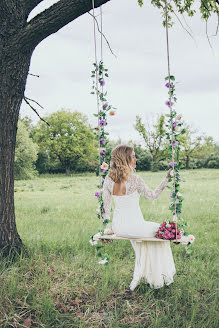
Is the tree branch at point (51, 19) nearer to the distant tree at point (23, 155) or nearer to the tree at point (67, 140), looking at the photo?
the distant tree at point (23, 155)

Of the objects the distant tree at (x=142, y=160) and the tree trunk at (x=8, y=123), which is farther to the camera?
the distant tree at (x=142, y=160)

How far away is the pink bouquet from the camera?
3.67 metres

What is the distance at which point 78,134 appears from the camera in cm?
3969

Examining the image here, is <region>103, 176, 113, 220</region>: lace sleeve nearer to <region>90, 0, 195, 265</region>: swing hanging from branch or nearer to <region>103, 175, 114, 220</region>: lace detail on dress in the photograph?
<region>103, 175, 114, 220</region>: lace detail on dress

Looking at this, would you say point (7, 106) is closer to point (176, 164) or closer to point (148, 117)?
point (176, 164)

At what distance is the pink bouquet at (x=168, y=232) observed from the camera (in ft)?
12.0

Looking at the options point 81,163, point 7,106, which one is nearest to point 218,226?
point 7,106

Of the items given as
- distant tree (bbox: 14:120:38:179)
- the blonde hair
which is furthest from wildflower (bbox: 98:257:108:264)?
distant tree (bbox: 14:120:38:179)

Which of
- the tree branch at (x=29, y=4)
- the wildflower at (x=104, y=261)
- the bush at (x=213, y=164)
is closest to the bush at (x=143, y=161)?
the bush at (x=213, y=164)

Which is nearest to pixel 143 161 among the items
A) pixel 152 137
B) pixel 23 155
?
pixel 152 137

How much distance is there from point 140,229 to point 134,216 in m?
0.17

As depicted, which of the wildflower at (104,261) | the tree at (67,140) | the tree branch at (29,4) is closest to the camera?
the wildflower at (104,261)

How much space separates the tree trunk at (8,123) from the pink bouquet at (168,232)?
217 cm

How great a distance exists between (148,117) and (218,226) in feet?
87.0
